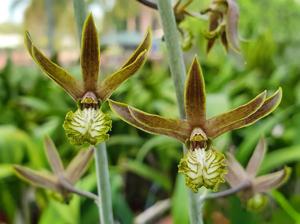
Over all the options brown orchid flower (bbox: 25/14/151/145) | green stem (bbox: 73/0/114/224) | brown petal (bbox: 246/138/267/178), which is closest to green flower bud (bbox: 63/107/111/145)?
brown orchid flower (bbox: 25/14/151/145)

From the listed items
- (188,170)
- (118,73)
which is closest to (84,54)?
(118,73)

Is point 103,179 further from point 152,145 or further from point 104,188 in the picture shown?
point 152,145

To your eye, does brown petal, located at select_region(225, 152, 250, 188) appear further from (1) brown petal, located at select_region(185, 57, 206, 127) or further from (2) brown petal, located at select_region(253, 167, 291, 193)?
(1) brown petal, located at select_region(185, 57, 206, 127)

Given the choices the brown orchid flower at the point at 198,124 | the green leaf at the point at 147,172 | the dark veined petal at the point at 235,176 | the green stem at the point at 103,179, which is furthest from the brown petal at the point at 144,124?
the green leaf at the point at 147,172

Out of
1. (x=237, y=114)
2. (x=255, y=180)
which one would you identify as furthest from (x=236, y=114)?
(x=255, y=180)

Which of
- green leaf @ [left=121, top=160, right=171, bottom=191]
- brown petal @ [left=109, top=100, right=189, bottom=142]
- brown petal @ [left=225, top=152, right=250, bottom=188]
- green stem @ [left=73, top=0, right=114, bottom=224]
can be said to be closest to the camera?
brown petal @ [left=109, top=100, right=189, bottom=142]

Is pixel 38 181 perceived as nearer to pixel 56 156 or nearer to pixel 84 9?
pixel 56 156

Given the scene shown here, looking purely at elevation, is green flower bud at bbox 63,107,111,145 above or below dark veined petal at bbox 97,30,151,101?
below
